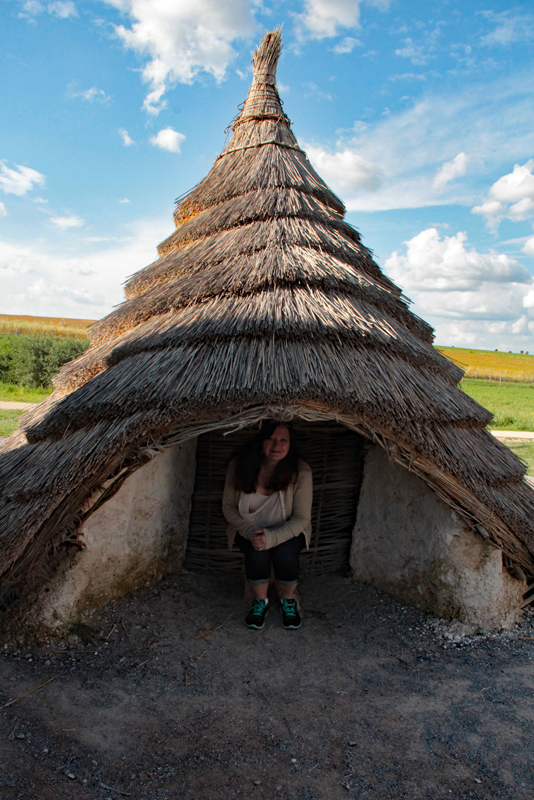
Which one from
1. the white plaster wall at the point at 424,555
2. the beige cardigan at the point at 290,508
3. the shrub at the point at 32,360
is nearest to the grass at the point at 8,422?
the shrub at the point at 32,360

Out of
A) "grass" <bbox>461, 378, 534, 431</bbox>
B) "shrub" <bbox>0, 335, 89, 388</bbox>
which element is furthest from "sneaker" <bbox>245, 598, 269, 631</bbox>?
"shrub" <bbox>0, 335, 89, 388</bbox>

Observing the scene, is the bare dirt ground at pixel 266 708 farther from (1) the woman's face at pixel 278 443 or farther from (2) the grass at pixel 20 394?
(2) the grass at pixel 20 394

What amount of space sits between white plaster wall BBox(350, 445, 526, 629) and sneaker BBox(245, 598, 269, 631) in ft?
3.54

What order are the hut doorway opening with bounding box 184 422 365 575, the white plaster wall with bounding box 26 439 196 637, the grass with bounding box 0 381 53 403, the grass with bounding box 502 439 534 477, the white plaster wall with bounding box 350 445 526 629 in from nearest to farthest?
the white plaster wall with bounding box 26 439 196 637, the white plaster wall with bounding box 350 445 526 629, the hut doorway opening with bounding box 184 422 365 575, the grass with bounding box 502 439 534 477, the grass with bounding box 0 381 53 403

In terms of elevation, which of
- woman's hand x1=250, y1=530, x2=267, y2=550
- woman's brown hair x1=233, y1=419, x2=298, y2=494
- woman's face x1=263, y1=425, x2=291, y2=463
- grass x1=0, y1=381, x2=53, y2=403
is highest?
woman's face x1=263, y1=425, x2=291, y2=463

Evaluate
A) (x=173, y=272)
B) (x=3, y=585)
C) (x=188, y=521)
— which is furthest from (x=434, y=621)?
(x=173, y=272)

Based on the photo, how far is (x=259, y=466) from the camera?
156 inches

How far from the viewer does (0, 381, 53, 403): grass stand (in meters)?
15.7

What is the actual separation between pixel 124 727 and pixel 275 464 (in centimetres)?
198

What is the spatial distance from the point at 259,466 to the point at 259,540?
574 millimetres

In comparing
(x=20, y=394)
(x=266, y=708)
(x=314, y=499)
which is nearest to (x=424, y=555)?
(x=314, y=499)

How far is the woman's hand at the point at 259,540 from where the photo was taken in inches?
145

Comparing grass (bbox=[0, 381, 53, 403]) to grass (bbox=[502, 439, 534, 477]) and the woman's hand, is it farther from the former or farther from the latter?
the woman's hand

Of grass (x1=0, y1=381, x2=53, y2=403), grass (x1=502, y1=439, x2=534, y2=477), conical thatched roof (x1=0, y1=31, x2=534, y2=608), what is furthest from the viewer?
grass (x1=0, y1=381, x2=53, y2=403)
